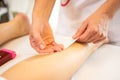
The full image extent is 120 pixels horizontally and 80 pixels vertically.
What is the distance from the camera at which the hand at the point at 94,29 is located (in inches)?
27.6

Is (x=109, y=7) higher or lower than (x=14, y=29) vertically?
higher

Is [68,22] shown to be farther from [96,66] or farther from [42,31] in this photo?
[96,66]

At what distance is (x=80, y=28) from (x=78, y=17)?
23 cm

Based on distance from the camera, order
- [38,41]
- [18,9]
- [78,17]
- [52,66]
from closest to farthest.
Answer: [52,66] → [38,41] → [78,17] → [18,9]

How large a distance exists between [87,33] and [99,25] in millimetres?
48

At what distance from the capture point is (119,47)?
34.2 inches

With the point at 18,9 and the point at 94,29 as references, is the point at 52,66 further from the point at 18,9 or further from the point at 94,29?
the point at 18,9

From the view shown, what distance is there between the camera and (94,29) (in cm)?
69

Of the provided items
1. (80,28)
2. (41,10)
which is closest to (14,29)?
(41,10)

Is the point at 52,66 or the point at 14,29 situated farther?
the point at 14,29

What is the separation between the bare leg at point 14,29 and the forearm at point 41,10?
177 mm

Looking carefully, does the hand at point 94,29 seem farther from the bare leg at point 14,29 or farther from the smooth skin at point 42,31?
the bare leg at point 14,29

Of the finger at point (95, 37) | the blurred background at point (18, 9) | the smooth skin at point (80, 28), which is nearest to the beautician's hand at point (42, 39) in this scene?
the smooth skin at point (80, 28)

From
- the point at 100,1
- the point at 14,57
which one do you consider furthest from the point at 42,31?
the point at 100,1
